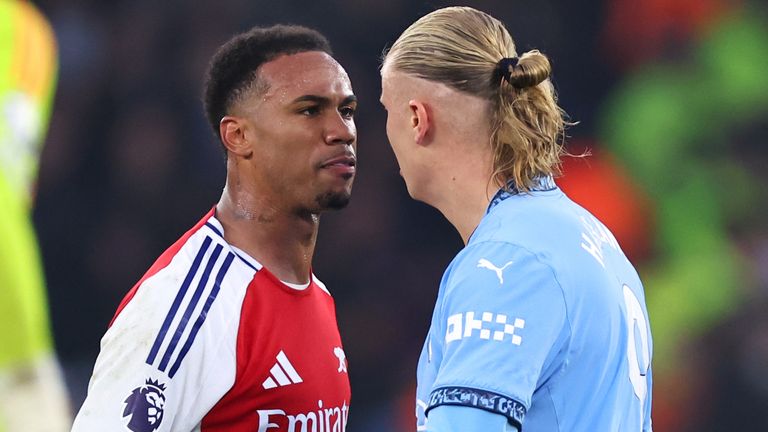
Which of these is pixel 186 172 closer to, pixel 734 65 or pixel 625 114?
pixel 625 114

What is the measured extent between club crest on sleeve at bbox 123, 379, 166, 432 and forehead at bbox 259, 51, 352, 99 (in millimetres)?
815

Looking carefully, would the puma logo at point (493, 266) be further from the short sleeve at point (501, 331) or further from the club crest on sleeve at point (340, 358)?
the club crest on sleeve at point (340, 358)

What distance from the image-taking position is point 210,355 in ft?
8.39

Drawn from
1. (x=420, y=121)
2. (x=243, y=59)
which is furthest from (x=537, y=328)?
(x=243, y=59)

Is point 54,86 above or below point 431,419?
above

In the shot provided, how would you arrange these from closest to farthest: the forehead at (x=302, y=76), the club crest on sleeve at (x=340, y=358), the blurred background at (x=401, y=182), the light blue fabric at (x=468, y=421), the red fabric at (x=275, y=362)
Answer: the light blue fabric at (x=468, y=421), the red fabric at (x=275, y=362), the forehead at (x=302, y=76), the club crest on sleeve at (x=340, y=358), the blurred background at (x=401, y=182)

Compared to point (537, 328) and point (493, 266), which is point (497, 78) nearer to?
point (493, 266)

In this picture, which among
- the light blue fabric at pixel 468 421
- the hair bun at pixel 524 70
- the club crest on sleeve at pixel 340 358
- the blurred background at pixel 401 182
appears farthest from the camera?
the blurred background at pixel 401 182

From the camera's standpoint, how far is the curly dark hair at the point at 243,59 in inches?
113

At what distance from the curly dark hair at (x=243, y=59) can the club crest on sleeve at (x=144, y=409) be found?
2.51 feet

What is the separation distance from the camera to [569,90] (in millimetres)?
6598

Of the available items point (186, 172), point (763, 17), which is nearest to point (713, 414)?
point (763, 17)

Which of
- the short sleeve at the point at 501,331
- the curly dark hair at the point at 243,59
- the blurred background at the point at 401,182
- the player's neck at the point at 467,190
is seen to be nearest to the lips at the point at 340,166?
the curly dark hair at the point at 243,59

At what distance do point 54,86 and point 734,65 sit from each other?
13.4 feet
